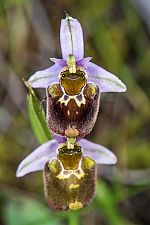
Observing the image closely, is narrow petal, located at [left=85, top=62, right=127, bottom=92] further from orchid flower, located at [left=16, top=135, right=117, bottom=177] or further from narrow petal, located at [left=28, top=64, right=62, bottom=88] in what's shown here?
orchid flower, located at [left=16, top=135, right=117, bottom=177]

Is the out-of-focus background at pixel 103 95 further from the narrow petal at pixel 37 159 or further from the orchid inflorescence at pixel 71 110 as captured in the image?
the orchid inflorescence at pixel 71 110

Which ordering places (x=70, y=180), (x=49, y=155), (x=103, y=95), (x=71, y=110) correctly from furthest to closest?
(x=103, y=95) → (x=49, y=155) → (x=70, y=180) → (x=71, y=110)

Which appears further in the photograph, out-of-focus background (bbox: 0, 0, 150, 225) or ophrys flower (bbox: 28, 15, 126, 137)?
out-of-focus background (bbox: 0, 0, 150, 225)

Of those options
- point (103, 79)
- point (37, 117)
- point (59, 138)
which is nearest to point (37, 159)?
point (59, 138)

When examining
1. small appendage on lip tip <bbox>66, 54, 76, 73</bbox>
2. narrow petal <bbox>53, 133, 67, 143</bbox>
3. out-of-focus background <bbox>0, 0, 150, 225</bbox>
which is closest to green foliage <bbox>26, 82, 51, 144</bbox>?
narrow petal <bbox>53, 133, 67, 143</bbox>

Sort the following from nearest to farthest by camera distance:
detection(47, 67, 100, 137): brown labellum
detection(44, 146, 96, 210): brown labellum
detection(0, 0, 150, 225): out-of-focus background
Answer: detection(47, 67, 100, 137): brown labellum < detection(44, 146, 96, 210): brown labellum < detection(0, 0, 150, 225): out-of-focus background

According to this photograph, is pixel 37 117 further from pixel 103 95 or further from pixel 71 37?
pixel 103 95
